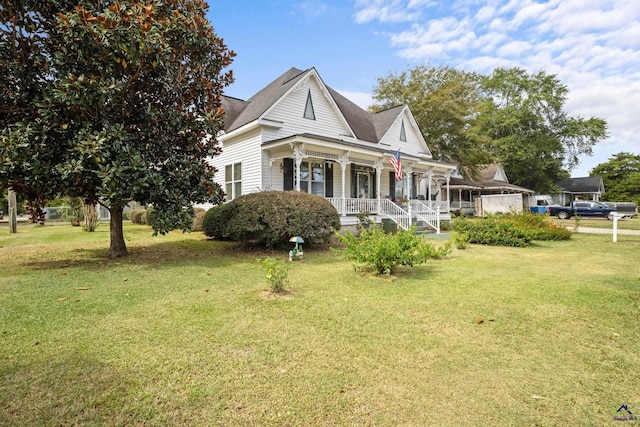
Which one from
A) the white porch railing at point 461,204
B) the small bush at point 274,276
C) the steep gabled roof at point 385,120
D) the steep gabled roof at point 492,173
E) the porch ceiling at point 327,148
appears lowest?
the small bush at point 274,276

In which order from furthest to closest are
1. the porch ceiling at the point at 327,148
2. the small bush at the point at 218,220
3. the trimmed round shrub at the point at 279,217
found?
the porch ceiling at the point at 327,148 < the small bush at the point at 218,220 < the trimmed round shrub at the point at 279,217

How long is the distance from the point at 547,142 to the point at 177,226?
47.1 meters

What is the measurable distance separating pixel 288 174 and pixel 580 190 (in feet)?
182

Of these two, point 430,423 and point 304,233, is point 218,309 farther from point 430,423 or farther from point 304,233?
point 304,233

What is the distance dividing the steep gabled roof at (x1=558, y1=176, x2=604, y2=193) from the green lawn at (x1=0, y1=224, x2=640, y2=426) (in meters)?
56.3

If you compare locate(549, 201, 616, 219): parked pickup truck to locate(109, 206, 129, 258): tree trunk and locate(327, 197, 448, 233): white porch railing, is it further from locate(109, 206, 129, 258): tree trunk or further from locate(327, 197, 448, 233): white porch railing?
locate(109, 206, 129, 258): tree trunk

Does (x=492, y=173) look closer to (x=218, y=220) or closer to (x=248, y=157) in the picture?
(x=248, y=157)

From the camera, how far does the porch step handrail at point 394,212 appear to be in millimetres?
15797

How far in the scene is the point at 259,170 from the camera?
14125mm

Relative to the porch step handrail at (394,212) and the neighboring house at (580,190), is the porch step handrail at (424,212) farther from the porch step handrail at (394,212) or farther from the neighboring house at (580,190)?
the neighboring house at (580,190)

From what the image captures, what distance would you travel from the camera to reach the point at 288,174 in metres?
14.6

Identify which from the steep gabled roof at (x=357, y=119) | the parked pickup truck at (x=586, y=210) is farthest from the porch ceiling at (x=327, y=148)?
the parked pickup truck at (x=586, y=210)

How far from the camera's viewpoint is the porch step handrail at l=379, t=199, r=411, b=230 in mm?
15797

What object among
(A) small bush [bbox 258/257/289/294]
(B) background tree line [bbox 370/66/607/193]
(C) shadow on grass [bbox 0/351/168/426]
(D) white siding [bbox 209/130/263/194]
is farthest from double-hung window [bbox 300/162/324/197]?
(B) background tree line [bbox 370/66/607/193]
